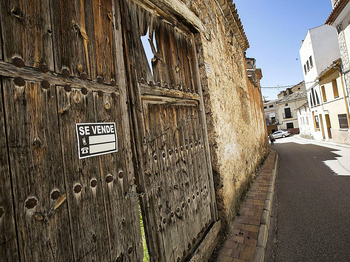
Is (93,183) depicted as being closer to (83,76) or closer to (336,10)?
(83,76)

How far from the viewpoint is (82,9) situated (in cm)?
135

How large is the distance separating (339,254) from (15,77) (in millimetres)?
3840

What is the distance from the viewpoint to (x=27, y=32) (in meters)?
1.03

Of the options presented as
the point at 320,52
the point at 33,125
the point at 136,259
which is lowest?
the point at 136,259

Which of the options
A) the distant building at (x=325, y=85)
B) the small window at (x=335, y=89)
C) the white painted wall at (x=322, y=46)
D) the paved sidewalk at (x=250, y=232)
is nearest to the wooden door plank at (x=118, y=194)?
the paved sidewalk at (x=250, y=232)

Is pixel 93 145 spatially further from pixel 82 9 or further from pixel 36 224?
pixel 82 9

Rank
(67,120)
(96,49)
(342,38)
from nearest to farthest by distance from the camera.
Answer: (67,120)
(96,49)
(342,38)

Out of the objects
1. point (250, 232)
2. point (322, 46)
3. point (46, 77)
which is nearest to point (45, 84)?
point (46, 77)

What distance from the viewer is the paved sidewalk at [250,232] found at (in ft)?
7.52

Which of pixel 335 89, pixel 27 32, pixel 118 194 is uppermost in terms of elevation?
pixel 335 89

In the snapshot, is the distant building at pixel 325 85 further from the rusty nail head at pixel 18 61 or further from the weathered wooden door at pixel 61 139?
the rusty nail head at pixel 18 61

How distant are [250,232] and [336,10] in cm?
1448

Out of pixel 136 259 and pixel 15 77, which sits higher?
pixel 15 77

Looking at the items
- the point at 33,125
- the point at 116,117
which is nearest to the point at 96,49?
the point at 116,117
